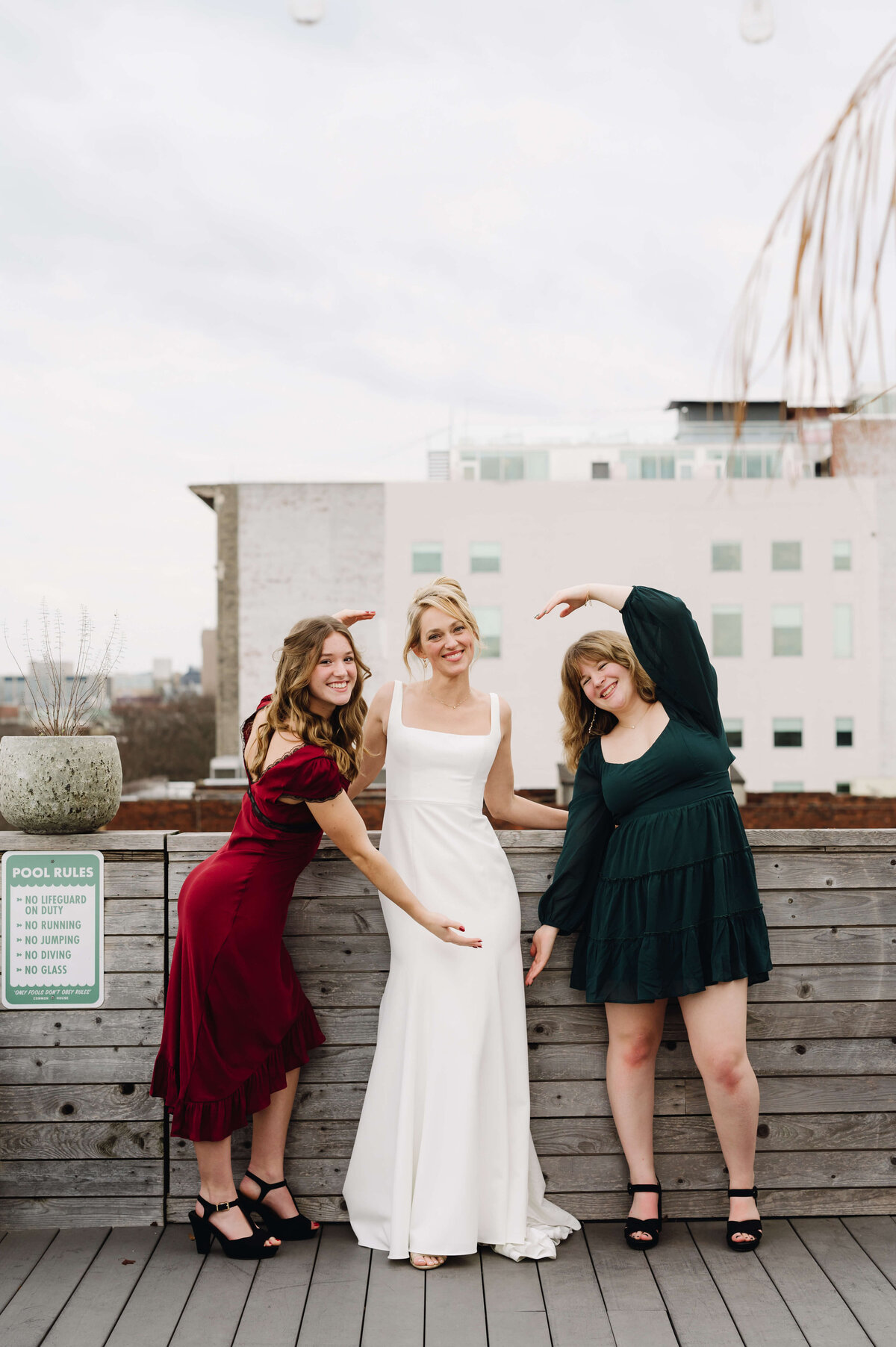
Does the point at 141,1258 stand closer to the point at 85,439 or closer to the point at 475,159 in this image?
the point at 475,159

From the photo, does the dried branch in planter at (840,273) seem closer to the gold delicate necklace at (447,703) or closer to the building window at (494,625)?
the gold delicate necklace at (447,703)

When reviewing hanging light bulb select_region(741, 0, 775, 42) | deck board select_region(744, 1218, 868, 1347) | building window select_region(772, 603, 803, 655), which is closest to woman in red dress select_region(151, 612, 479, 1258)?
deck board select_region(744, 1218, 868, 1347)

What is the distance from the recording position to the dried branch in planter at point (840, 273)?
0.66 metres

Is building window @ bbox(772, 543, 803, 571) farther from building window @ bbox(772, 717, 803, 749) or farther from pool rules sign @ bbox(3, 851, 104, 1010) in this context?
pool rules sign @ bbox(3, 851, 104, 1010)

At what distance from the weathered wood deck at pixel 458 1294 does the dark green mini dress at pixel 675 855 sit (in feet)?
2.00

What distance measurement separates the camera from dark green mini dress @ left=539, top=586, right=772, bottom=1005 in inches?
92.7

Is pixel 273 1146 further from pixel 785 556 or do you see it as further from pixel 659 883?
pixel 785 556

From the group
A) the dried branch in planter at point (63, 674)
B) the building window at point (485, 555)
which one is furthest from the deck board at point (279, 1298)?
the building window at point (485, 555)

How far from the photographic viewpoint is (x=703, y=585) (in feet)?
110

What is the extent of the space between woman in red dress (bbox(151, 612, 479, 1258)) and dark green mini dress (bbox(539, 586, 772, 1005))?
1.27ft

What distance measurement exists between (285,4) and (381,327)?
52472 mm

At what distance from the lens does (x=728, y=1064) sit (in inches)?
93.2

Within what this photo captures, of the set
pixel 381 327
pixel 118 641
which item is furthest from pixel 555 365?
pixel 118 641

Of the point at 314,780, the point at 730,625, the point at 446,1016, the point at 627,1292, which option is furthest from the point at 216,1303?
the point at 730,625
